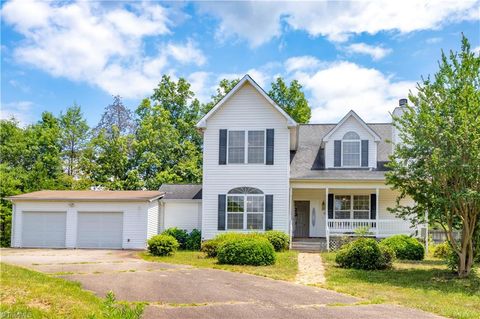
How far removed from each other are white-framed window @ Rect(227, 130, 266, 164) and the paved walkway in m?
5.22

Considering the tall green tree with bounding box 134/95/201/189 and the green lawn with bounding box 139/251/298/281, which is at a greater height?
the tall green tree with bounding box 134/95/201/189

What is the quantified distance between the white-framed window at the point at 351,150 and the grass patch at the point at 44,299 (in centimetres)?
1558

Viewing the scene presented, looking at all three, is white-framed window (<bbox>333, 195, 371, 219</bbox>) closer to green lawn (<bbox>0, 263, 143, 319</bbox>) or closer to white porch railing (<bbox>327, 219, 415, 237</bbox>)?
white porch railing (<bbox>327, 219, 415, 237</bbox>)

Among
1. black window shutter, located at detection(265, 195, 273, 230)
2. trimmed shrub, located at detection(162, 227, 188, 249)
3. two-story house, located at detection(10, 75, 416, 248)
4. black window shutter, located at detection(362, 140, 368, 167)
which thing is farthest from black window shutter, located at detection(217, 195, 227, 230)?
black window shutter, located at detection(362, 140, 368, 167)

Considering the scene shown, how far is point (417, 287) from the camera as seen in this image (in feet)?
41.2

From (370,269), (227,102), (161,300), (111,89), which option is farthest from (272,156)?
(111,89)

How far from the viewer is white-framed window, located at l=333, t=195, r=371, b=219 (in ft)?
77.9

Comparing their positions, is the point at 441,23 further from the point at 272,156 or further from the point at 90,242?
the point at 90,242

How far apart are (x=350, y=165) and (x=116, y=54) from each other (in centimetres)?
1296

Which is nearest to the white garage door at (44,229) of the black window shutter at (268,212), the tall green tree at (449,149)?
the black window shutter at (268,212)

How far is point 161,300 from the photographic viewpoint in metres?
10.0

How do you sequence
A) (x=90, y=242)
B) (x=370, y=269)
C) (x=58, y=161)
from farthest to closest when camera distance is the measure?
1. (x=58, y=161)
2. (x=90, y=242)
3. (x=370, y=269)

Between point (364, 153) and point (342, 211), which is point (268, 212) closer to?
point (342, 211)

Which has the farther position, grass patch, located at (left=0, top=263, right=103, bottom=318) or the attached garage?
the attached garage
